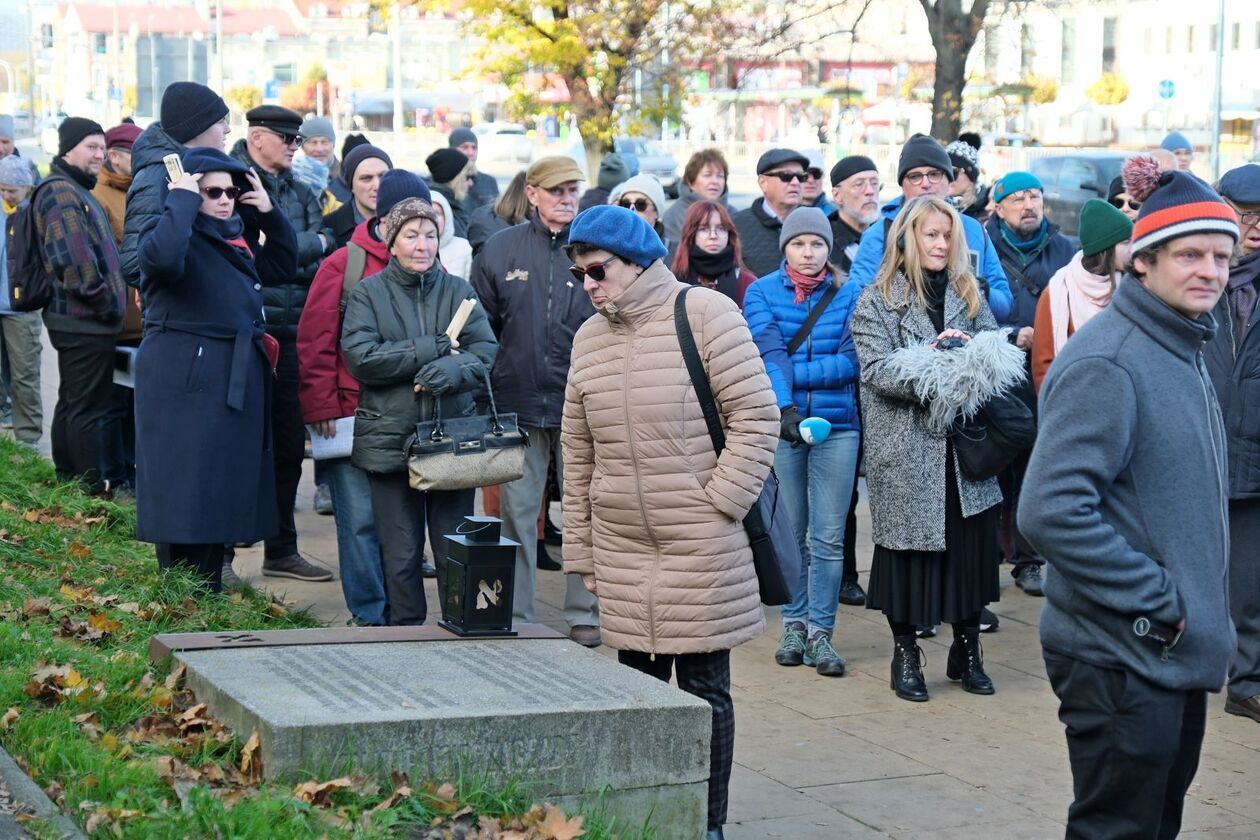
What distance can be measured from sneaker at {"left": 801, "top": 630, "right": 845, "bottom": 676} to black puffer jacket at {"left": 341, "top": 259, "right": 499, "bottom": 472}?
1.88 metres

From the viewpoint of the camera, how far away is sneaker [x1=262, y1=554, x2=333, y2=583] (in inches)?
364

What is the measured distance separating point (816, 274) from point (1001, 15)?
12.7 m

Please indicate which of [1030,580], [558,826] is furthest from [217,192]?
[1030,580]

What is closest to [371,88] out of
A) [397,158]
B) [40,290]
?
[397,158]

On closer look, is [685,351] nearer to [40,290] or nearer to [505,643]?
[505,643]

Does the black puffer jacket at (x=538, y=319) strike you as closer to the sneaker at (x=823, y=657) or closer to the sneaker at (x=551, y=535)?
the sneaker at (x=823, y=657)

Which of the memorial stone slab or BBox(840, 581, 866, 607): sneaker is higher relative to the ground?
the memorial stone slab

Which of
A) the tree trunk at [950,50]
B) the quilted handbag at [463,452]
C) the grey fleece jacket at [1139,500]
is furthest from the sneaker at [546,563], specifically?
the tree trunk at [950,50]

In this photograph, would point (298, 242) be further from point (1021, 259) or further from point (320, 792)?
point (320, 792)

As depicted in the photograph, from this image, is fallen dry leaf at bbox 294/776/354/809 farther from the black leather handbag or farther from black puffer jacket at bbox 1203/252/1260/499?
black puffer jacket at bbox 1203/252/1260/499

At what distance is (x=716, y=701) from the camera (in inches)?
219

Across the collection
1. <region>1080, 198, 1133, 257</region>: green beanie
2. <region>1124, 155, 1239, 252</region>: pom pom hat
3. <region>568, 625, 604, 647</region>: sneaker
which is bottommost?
<region>568, 625, 604, 647</region>: sneaker

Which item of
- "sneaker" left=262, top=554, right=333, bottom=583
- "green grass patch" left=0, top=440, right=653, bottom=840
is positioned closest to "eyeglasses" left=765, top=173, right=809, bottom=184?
"sneaker" left=262, top=554, right=333, bottom=583

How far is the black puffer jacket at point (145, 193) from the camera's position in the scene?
23.8ft
